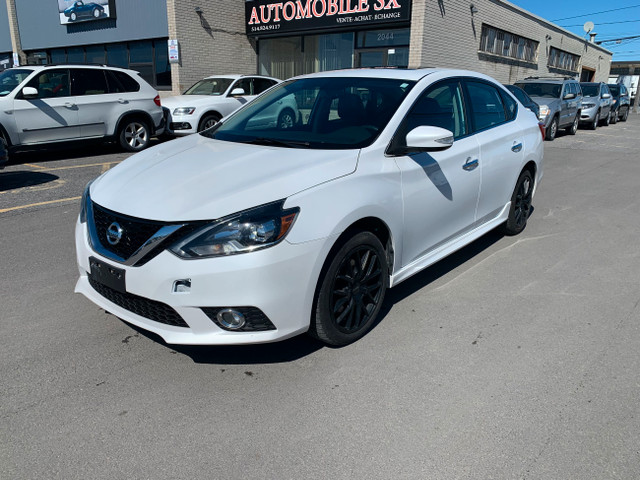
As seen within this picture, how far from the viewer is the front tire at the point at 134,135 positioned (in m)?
11.0

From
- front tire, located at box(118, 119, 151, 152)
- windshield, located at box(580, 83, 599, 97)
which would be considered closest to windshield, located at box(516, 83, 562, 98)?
windshield, located at box(580, 83, 599, 97)

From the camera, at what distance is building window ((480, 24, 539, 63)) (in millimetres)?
21031

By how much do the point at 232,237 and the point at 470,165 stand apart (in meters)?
2.35

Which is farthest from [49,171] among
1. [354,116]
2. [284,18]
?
[284,18]

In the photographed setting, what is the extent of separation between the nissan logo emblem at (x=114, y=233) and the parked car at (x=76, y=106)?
7825mm

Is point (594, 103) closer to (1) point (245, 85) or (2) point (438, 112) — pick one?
(1) point (245, 85)

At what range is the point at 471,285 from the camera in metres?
4.39

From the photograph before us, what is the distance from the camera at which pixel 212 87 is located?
1312cm

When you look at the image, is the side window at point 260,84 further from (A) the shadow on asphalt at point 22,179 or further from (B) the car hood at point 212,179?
(B) the car hood at point 212,179

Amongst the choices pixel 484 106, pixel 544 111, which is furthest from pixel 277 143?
pixel 544 111

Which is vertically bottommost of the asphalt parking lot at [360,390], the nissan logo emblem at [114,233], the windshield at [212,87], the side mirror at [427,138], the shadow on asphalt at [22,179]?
the asphalt parking lot at [360,390]

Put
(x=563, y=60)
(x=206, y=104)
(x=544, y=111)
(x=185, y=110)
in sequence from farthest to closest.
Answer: (x=563, y=60), (x=544, y=111), (x=206, y=104), (x=185, y=110)

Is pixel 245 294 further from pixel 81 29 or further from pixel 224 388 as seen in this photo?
pixel 81 29

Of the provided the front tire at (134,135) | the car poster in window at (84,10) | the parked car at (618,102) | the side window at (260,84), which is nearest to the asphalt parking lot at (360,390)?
the front tire at (134,135)
